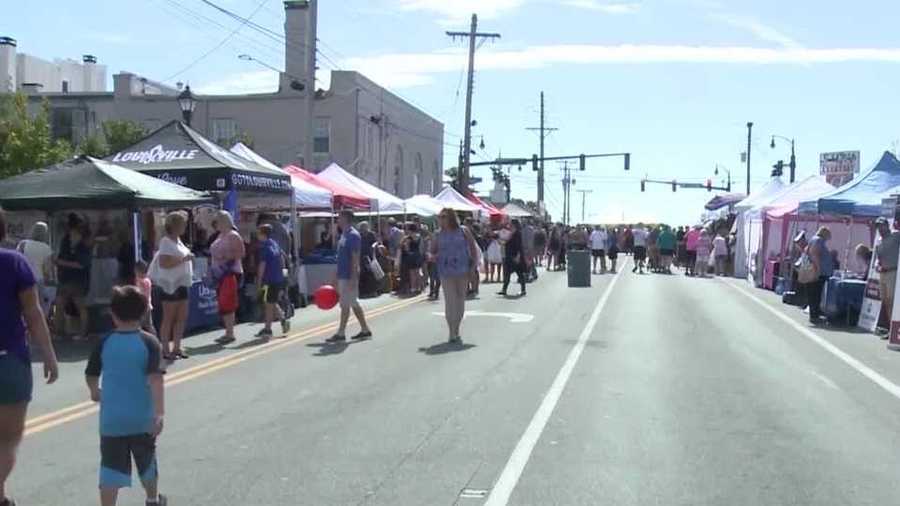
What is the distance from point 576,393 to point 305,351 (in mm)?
4478

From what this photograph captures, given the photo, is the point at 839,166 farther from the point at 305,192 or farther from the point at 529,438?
the point at 529,438

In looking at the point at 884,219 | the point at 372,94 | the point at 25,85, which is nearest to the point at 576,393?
the point at 884,219

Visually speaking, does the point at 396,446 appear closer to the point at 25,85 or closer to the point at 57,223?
the point at 57,223

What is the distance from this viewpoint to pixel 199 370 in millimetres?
12289

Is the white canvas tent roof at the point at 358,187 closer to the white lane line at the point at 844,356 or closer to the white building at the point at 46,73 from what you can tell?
the white lane line at the point at 844,356

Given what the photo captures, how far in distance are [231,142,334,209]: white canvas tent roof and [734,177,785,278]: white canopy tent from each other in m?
14.1

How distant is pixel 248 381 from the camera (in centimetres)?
1150

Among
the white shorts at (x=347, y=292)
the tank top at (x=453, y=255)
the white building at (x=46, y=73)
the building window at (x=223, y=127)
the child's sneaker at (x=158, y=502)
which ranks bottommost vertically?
the child's sneaker at (x=158, y=502)

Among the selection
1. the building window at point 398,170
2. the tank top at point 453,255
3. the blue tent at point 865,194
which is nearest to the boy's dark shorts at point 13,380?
the tank top at point 453,255

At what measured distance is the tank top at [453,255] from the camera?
1505cm

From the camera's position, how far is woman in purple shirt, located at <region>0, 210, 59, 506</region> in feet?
18.5

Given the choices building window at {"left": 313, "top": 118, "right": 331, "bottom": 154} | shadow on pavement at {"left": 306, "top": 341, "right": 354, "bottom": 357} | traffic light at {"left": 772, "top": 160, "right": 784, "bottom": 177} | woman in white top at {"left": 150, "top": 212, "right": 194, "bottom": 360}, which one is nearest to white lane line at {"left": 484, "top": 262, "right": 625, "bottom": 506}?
shadow on pavement at {"left": 306, "top": 341, "right": 354, "bottom": 357}

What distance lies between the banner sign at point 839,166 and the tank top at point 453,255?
51.4 feet

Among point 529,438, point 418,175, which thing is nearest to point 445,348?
point 529,438
